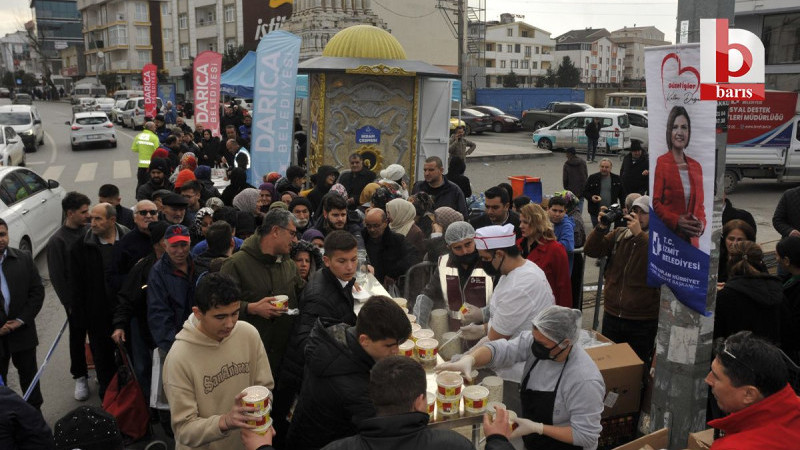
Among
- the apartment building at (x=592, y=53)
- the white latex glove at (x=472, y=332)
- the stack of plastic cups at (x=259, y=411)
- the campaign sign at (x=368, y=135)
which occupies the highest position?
the apartment building at (x=592, y=53)

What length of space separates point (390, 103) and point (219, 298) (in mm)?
9255

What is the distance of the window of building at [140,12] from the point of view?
229 feet

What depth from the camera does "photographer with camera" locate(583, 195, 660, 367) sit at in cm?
521

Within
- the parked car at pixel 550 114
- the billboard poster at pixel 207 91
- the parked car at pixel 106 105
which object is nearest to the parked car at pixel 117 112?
the parked car at pixel 106 105

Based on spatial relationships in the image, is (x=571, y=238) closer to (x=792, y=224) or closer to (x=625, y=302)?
(x=625, y=302)

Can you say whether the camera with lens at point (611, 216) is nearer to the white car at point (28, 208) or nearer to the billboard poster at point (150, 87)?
the white car at point (28, 208)

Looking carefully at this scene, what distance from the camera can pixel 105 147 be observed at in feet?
85.1

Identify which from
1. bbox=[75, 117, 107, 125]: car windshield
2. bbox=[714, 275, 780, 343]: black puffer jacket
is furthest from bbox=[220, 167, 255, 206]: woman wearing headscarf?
bbox=[75, 117, 107, 125]: car windshield

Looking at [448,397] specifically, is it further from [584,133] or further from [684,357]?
[584,133]

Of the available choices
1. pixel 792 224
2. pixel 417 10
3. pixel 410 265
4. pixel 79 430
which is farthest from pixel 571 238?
pixel 417 10

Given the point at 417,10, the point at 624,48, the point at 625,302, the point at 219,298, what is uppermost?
the point at 624,48

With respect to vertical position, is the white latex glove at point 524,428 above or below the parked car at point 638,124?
below

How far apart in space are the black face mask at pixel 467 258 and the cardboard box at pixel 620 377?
1159 millimetres

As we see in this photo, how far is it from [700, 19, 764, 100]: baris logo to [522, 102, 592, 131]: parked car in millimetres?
28662
